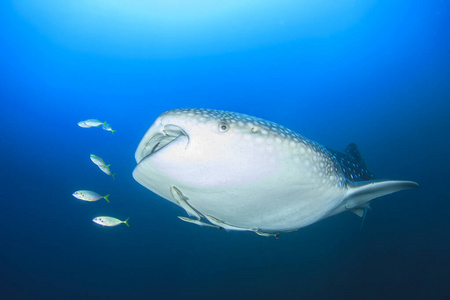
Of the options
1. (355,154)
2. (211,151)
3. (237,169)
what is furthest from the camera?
(355,154)

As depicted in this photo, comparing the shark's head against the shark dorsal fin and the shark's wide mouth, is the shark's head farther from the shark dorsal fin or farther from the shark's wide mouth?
the shark dorsal fin

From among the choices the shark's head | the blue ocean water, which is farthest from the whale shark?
the blue ocean water

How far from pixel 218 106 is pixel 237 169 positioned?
4873 cm

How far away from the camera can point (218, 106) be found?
49406 millimetres

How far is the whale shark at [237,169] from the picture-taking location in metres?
1.68

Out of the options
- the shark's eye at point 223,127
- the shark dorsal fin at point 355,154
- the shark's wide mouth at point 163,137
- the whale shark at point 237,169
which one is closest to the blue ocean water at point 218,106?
the shark dorsal fin at point 355,154

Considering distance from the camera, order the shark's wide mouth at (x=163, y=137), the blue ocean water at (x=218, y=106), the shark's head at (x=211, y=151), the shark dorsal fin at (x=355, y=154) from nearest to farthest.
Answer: the shark's head at (x=211, y=151), the shark's wide mouth at (x=163, y=137), the shark dorsal fin at (x=355, y=154), the blue ocean water at (x=218, y=106)

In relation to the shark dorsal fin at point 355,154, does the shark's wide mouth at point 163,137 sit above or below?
below

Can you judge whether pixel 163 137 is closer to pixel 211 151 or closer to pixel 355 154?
pixel 211 151

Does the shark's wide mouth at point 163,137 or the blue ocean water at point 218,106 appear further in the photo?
the blue ocean water at point 218,106

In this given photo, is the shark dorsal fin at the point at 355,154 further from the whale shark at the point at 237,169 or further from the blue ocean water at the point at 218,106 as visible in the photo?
the blue ocean water at the point at 218,106

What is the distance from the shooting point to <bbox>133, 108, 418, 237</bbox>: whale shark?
5.51 feet

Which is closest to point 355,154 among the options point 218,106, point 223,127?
point 223,127

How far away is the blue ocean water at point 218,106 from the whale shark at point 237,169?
12709 mm
